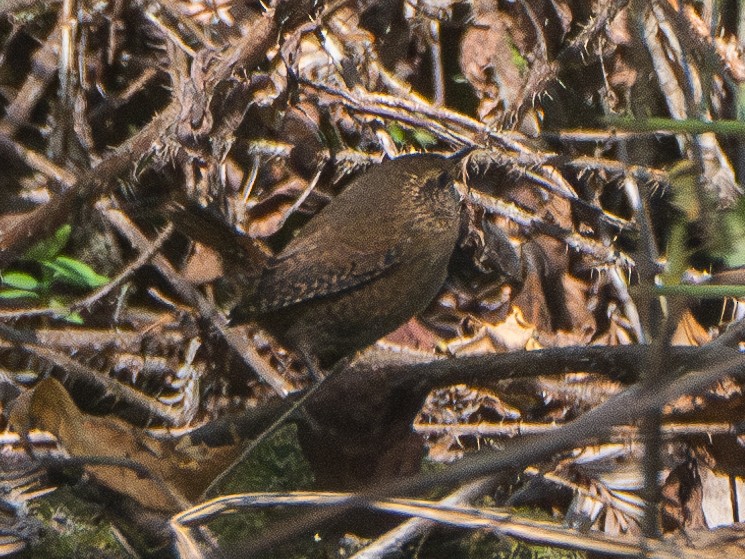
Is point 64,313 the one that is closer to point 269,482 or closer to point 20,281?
point 20,281

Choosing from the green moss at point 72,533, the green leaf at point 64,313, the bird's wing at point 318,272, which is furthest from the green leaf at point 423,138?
the green moss at point 72,533

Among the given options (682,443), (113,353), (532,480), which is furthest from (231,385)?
(682,443)

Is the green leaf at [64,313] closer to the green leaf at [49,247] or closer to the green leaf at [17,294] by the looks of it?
the green leaf at [17,294]

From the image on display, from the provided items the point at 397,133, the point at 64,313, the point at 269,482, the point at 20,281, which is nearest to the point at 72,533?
the point at 269,482

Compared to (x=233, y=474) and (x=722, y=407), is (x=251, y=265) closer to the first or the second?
(x=233, y=474)

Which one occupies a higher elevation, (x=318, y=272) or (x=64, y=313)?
(x=318, y=272)
